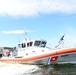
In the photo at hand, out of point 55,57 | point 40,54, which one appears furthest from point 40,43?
point 55,57

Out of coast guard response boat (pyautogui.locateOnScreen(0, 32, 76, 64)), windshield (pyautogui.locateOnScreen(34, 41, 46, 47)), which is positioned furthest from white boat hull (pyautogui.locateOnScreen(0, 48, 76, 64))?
windshield (pyautogui.locateOnScreen(34, 41, 46, 47))

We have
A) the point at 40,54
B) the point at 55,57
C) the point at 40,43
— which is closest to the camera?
the point at 55,57

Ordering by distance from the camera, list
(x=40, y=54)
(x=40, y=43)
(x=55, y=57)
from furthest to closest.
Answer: (x=40, y=43)
(x=40, y=54)
(x=55, y=57)

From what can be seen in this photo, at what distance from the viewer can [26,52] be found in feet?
104

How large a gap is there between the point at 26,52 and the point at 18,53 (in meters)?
2.51

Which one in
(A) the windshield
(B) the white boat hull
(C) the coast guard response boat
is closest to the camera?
(B) the white boat hull

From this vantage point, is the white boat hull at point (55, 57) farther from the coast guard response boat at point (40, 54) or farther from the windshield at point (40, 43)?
the windshield at point (40, 43)

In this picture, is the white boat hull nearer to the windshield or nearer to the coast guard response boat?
the coast guard response boat

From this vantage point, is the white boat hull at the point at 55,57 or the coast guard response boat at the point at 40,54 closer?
the white boat hull at the point at 55,57

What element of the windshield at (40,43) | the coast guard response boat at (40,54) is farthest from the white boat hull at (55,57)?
the windshield at (40,43)

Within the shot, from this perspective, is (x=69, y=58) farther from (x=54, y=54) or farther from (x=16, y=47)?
(x=16, y=47)

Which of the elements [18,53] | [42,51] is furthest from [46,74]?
[18,53]

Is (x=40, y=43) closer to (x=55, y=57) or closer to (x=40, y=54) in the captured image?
(x=40, y=54)

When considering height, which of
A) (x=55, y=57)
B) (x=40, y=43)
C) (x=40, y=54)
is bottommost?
(x=55, y=57)
